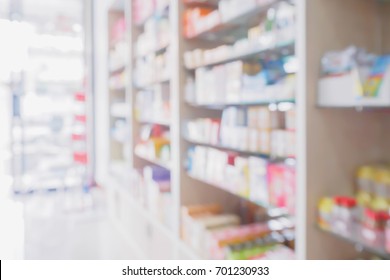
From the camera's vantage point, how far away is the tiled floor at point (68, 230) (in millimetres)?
3188

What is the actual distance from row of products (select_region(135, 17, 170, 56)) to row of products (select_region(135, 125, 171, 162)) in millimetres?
664

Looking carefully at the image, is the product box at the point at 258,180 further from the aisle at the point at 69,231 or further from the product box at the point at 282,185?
the aisle at the point at 69,231

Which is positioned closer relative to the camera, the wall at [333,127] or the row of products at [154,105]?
the wall at [333,127]

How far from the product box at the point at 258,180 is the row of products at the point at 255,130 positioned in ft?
0.18

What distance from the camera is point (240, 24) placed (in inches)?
86.9

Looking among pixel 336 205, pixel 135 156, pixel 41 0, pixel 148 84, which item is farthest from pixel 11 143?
pixel 336 205

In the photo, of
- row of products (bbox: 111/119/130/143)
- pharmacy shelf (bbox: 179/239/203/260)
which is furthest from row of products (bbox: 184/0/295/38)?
row of products (bbox: 111/119/130/143)

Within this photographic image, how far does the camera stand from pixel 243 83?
1908 millimetres

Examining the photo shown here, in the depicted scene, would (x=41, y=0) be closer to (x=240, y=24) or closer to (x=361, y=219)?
(x=240, y=24)

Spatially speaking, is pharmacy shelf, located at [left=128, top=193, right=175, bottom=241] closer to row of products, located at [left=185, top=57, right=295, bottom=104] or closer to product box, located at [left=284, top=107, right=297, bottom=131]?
row of products, located at [left=185, top=57, right=295, bottom=104]

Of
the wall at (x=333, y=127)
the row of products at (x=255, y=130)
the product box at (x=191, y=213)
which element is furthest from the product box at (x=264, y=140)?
the product box at (x=191, y=213)

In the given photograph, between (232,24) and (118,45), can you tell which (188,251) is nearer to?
(232,24)

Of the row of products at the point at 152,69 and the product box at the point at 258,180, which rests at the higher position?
the row of products at the point at 152,69

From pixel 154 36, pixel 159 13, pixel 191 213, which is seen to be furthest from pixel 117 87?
pixel 191 213
